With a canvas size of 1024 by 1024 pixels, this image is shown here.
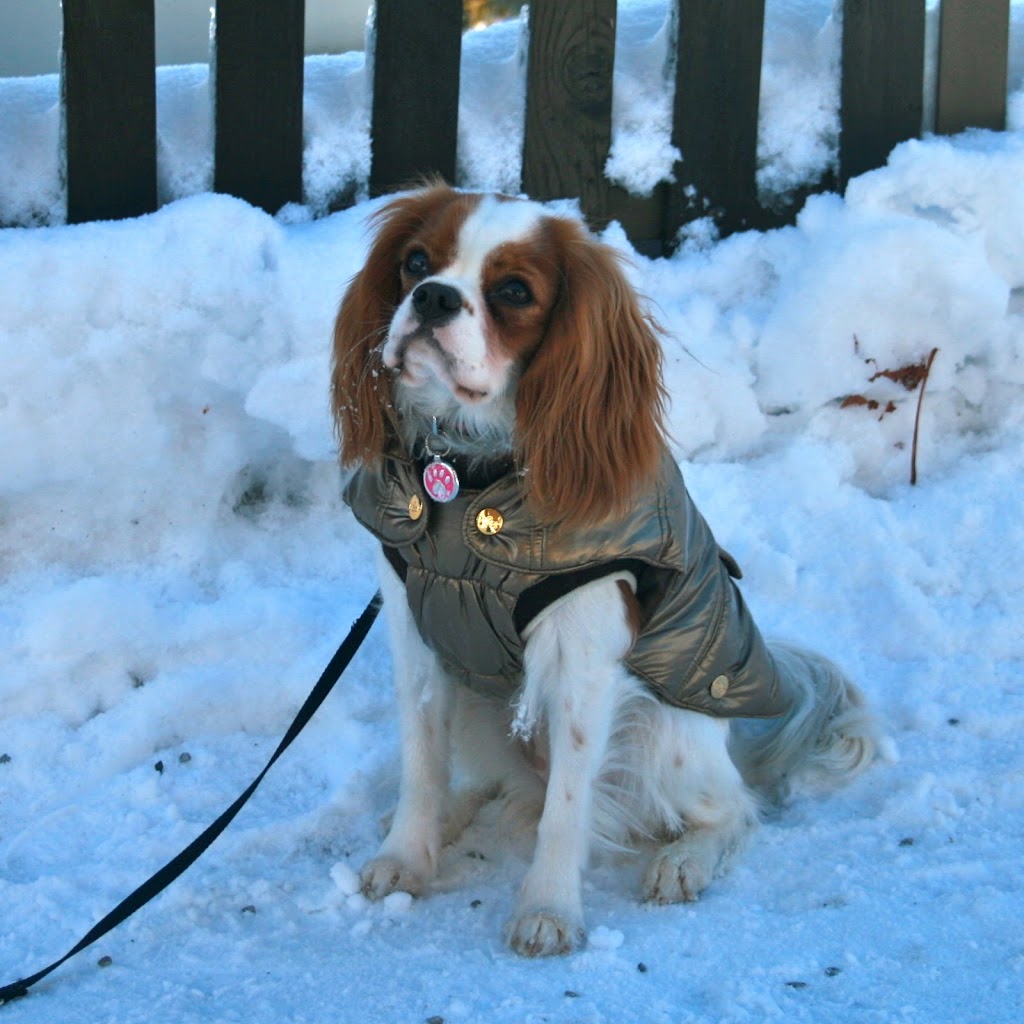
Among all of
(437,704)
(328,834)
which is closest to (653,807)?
(437,704)

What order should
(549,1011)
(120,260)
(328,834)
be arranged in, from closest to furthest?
1. (549,1011)
2. (328,834)
3. (120,260)

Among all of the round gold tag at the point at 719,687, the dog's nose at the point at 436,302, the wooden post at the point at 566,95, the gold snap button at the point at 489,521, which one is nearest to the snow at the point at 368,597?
the wooden post at the point at 566,95

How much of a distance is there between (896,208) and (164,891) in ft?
9.96

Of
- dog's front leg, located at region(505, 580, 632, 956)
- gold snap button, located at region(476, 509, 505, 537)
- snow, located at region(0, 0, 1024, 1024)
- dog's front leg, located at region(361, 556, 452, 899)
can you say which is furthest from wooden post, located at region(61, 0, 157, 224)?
dog's front leg, located at region(505, 580, 632, 956)

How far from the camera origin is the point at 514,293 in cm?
242

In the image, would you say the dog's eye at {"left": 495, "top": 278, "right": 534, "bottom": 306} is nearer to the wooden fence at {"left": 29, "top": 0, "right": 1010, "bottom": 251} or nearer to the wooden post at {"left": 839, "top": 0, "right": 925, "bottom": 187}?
the wooden fence at {"left": 29, "top": 0, "right": 1010, "bottom": 251}

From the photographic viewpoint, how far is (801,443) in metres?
4.01

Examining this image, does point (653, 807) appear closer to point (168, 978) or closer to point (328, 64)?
point (168, 978)

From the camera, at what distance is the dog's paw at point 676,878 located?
2.52 m

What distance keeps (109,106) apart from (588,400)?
2043 mm

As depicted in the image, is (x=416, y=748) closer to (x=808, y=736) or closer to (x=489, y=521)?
(x=489, y=521)

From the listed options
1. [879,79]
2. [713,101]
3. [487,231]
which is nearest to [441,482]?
[487,231]

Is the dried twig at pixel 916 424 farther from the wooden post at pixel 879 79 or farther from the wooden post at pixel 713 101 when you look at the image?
the wooden post at pixel 713 101

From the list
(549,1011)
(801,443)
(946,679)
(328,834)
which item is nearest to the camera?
(549,1011)
